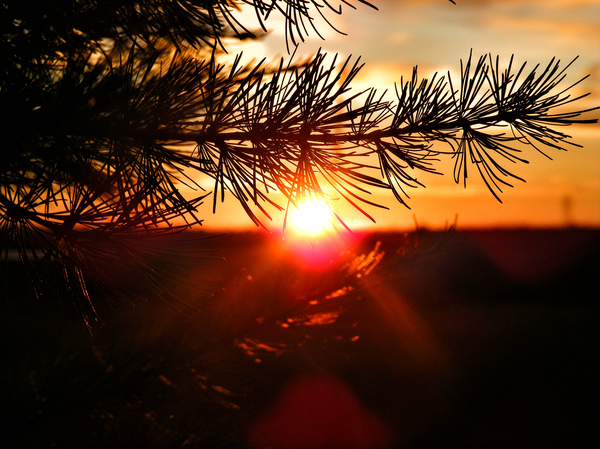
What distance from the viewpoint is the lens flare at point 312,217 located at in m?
0.82

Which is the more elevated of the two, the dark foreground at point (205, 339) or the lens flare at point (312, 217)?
the lens flare at point (312, 217)

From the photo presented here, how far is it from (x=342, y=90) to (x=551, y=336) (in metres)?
6.27

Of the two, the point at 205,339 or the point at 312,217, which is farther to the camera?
the point at 205,339

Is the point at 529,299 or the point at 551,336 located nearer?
the point at 551,336

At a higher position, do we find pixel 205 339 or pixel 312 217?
pixel 312 217

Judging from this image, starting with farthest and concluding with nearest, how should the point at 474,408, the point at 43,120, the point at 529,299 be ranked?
the point at 529,299
the point at 474,408
the point at 43,120

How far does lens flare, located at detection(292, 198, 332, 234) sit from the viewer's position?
82 cm

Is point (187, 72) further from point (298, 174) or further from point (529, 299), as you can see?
point (529, 299)

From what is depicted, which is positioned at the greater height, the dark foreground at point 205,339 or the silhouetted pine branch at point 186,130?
the silhouetted pine branch at point 186,130

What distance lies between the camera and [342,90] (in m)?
0.74

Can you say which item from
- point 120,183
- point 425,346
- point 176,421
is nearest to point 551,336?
point 425,346

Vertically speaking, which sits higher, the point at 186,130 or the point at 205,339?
the point at 186,130

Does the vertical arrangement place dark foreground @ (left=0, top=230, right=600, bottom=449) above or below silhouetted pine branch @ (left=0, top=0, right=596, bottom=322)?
below

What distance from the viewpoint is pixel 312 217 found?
2.74 ft
